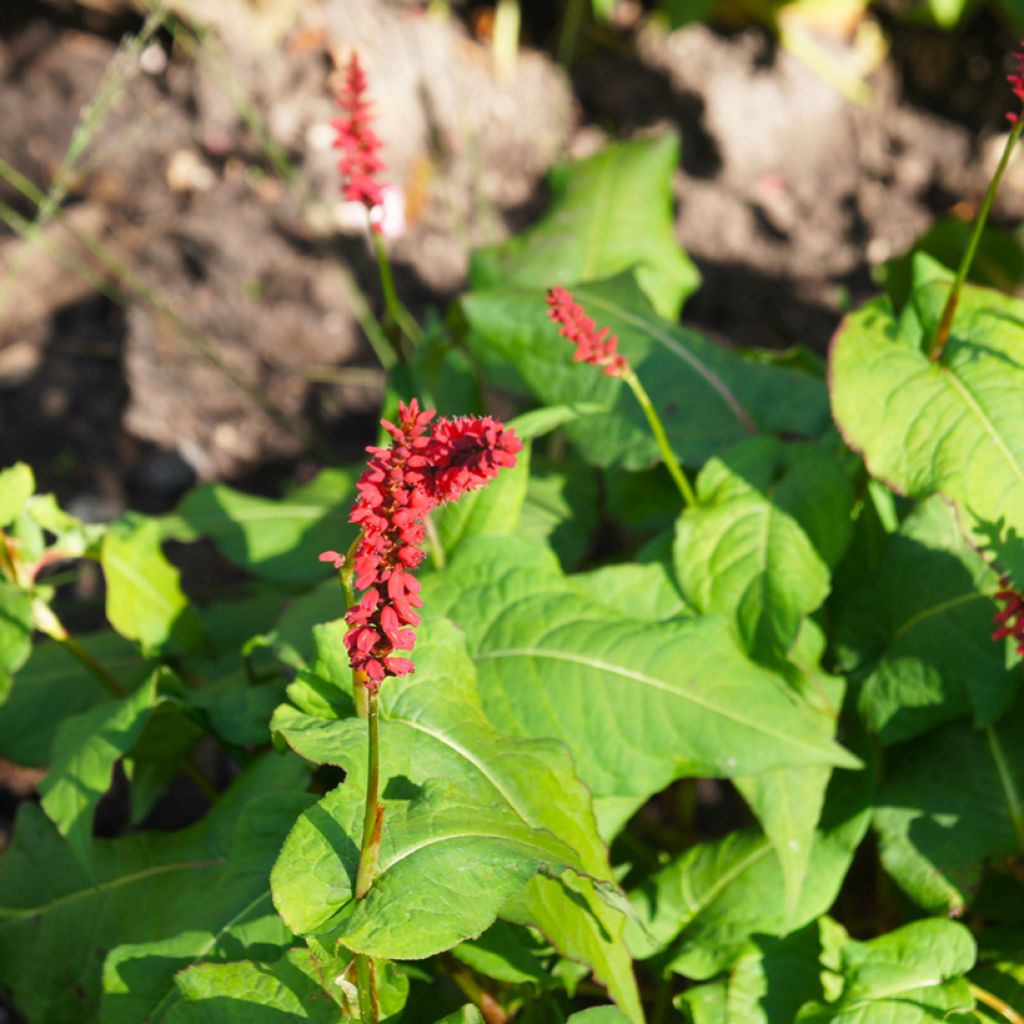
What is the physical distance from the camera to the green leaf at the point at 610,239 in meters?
2.90

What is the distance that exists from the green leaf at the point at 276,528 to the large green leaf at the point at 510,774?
2.83 ft

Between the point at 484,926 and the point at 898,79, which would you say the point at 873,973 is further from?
the point at 898,79

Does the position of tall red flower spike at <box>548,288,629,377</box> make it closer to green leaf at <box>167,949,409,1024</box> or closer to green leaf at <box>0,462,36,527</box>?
green leaf at <box>167,949,409,1024</box>

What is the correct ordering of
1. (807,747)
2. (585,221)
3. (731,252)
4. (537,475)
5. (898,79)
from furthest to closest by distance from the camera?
(898,79), (731,252), (585,221), (537,475), (807,747)

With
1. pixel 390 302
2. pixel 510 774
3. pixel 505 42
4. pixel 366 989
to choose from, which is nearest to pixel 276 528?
pixel 390 302

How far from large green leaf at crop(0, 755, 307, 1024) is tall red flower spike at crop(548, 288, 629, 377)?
0.88 meters

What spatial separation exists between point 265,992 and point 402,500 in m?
0.85

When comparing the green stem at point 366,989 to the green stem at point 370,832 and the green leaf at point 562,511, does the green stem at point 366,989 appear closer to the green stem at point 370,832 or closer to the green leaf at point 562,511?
the green stem at point 370,832

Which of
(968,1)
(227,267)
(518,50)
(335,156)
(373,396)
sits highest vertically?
(968,1)

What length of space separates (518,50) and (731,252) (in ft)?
4.33

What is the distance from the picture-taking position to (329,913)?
141 cm

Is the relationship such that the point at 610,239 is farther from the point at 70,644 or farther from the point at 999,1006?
the point at 999,1006

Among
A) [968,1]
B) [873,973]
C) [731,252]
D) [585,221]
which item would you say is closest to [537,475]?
[585,221]

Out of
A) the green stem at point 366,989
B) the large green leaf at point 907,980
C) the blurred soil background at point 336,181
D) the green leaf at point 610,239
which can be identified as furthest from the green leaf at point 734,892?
the blurred soil background at point 336,181
